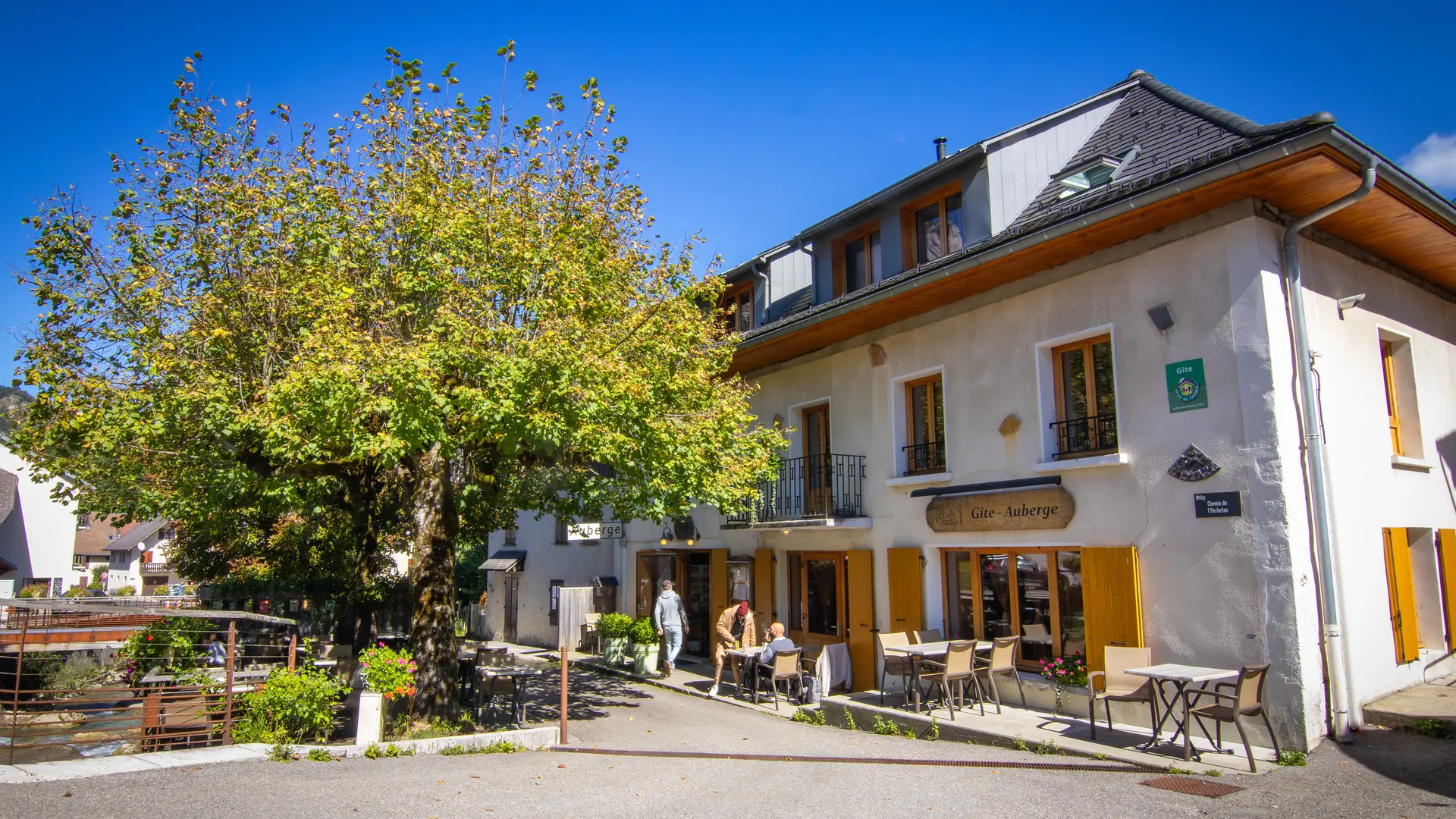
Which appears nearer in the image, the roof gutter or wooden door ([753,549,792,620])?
the roof gutter

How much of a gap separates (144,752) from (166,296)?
473 centimetres

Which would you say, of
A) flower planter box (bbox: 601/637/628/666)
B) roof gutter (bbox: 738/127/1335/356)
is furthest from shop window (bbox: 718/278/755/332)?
flower planter box (bbox: 601/637/628/666)

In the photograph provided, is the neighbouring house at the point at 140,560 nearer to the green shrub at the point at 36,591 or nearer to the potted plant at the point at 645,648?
the green shrub at the point at 36,591

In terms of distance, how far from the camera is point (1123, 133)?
12.1 meters

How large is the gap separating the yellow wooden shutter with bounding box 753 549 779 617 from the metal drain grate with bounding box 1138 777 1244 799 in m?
8.33

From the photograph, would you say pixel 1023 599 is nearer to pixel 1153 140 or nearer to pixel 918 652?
pixel 918 652

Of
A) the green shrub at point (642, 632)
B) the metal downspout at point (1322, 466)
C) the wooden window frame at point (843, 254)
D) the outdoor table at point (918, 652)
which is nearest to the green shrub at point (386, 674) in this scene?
the outdoor table at point (918, 652)

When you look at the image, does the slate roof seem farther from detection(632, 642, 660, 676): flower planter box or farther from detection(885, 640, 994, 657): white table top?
detection(632, 642, 660, 676): flower planter box

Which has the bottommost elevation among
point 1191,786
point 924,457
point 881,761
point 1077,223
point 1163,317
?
point 881,761

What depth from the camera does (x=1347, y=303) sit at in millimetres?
9625

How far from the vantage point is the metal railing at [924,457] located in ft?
40.9

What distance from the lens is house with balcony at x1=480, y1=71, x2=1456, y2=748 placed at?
866 cm

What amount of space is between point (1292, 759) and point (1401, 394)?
5800mm

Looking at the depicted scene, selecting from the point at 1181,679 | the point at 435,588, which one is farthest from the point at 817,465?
the point at 1181,679
